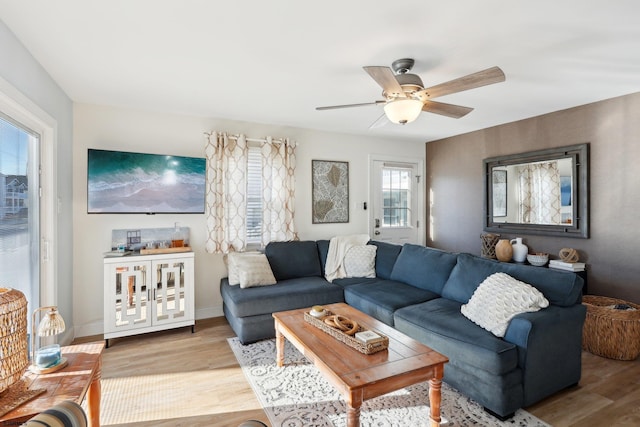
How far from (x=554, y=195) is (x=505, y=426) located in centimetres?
283

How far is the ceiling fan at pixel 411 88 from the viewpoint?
1.99 metres

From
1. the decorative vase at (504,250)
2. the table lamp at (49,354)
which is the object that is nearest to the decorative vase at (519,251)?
the decorative vase at (504,250)

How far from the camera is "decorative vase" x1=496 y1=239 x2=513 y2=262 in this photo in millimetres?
3889

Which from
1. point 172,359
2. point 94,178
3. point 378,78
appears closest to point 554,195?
point 378,78

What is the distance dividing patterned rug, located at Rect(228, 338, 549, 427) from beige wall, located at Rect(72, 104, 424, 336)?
1.76 m

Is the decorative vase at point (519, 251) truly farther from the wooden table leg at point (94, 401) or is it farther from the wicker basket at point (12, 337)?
the wicker basket at point (12, 337)

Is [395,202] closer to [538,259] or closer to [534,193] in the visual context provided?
[534,193]

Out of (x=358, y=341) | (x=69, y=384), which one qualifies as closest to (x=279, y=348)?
(x=358, y=341)

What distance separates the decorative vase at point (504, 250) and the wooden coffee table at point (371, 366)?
2.48m

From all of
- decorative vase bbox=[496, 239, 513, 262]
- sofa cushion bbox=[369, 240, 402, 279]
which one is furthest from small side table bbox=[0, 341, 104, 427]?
decorative vase bbox=[496, 239, 513, 262]

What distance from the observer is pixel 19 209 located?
228 centimetres

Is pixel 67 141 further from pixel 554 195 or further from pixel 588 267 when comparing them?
pixel 588 267

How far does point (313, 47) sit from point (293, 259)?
2.51 m

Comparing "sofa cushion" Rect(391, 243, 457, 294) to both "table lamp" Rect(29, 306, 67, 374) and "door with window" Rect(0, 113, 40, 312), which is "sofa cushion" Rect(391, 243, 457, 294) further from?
"door with window" Rect(0, 113, 40, 312)
